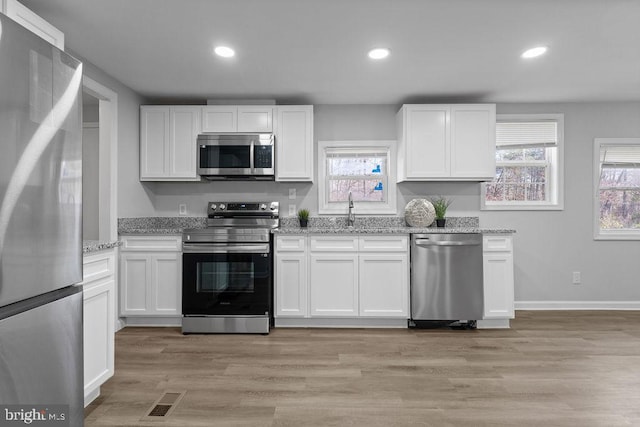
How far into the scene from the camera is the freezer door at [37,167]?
1.18 m

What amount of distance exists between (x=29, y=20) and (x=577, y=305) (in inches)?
208

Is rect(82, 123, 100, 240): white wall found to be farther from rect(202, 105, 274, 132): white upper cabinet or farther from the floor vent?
the floor vent

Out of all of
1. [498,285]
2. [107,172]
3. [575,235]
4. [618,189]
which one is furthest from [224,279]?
[618,189]

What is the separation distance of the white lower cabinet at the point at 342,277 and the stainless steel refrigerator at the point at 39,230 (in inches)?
84.5

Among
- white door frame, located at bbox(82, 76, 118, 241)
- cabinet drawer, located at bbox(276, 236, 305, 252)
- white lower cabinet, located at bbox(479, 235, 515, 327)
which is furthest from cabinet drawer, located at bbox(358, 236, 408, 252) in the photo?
white door frame, located at bbox(82, 76, 118, 241)

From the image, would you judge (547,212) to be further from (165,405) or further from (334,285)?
(165,405)

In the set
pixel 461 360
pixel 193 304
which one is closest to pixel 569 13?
pixel 461 360

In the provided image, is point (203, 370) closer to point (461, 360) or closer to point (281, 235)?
point (281, 235)

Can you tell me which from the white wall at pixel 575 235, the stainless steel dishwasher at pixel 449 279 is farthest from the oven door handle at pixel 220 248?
the white wall at pixel 575 235

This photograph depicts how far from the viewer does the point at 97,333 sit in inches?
81.7

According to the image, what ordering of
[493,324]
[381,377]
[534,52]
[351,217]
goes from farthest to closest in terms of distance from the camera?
[351,217], [493,324], [534,52], [381,377]

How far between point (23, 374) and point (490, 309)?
347 cm

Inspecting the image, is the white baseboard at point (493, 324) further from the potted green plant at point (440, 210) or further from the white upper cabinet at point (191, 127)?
the white upper cabinet at point (191, 127)

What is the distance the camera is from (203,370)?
8.54 feet
